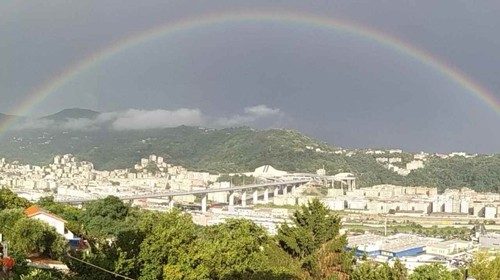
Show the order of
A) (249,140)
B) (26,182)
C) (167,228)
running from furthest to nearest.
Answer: (249,140), (26,182), (167,228)

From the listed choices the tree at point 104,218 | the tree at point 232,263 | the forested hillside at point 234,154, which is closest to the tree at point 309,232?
the tree at point 232,263

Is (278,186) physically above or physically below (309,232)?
above

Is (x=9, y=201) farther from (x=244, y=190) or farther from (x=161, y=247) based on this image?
(x=244, y=190)

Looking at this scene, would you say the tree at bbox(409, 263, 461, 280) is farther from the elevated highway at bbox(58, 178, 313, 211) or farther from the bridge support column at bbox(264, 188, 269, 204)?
the bridge support column at bbox(264, 188, 269, 204)

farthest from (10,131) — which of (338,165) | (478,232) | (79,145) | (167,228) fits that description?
(167,228)

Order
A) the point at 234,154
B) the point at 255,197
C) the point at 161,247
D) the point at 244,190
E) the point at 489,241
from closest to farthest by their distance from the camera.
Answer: the point at 161,247 → the point at 489,241 → the point at 244,190 → the point at 255,197 → the point at 234,154

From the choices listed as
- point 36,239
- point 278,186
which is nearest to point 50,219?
point 36,239

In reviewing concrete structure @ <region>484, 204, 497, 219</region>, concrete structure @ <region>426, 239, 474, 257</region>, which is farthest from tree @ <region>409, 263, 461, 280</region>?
concrete structure @ <region>484, 204, 497, 219</region>

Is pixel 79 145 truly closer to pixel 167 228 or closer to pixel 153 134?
pixel 153 134
